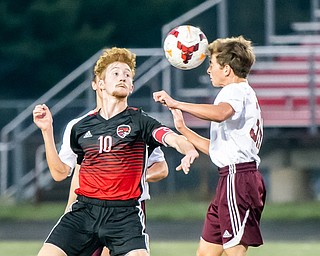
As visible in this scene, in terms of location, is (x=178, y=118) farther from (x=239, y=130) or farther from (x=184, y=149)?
(x=184, y=149)

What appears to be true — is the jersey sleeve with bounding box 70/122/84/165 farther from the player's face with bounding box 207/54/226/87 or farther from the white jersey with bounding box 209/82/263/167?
the player's face with bounding box 207/54/226/87

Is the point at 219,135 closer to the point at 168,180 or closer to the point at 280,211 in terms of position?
the point at 280,211

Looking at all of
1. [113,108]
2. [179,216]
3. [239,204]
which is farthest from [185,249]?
[113,108]

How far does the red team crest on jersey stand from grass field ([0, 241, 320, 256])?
493cm

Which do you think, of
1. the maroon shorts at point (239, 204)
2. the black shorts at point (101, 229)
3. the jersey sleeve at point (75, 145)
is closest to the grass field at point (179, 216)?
the maroon shorts at point (239, 204)

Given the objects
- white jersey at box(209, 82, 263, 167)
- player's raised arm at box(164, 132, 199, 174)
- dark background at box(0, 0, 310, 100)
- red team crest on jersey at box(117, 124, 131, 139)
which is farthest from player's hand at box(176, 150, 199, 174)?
dark background at box(0, 0, 310, 100)

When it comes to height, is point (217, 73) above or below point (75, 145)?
above

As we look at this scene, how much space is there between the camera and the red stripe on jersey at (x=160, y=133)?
8273mm

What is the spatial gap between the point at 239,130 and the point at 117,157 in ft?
3.23

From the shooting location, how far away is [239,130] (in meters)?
9.09

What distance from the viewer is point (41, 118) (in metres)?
8.48

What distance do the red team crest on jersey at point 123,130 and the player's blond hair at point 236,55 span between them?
0.99m

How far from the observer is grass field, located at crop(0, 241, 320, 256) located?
13477 millimetres

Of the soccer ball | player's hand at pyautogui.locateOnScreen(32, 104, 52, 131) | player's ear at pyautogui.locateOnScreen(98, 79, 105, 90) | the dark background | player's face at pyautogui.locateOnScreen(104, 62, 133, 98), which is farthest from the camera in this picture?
the dark background
